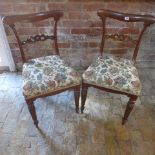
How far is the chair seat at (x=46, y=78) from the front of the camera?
1.42 metres

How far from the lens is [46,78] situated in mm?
1457

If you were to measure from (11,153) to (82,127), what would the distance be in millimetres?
592

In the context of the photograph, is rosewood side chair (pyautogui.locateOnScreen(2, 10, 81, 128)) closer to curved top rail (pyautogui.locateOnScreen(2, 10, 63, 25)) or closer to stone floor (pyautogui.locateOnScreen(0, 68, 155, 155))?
curved top rail (pyautogui.locateOnScreen(2, 10, 63, 25))

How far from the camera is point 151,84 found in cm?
209

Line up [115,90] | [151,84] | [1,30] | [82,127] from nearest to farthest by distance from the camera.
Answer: [115,90], [82,127], [1,30], [151,84]

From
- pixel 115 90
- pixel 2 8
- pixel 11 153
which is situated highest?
pixel 2 8

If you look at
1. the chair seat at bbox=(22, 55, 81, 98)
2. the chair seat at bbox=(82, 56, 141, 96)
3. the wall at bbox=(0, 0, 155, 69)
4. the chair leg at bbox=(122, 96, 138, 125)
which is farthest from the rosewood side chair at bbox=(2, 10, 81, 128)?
the chair leg at bbox=(122, 96, 138, 125)

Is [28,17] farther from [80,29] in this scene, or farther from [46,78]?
[80,29]

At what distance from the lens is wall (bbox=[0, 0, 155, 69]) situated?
1.74m

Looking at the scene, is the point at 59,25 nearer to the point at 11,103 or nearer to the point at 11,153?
the point at 11,103

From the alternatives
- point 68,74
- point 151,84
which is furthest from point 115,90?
point 151,84

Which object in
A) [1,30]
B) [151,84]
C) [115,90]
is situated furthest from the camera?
[151,84]

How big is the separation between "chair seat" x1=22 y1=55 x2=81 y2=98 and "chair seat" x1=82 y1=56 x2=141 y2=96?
12 cm

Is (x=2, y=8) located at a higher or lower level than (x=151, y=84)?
higher
